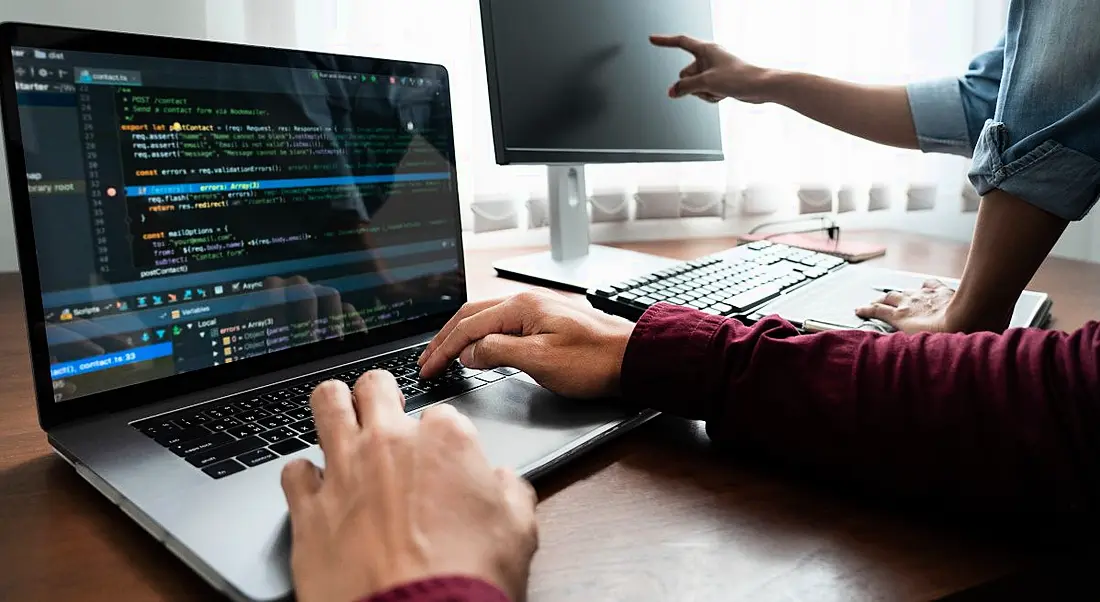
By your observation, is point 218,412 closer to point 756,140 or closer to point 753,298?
point 753,298

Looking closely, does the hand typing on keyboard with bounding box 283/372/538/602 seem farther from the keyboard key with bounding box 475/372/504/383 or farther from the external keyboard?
the external keyboard

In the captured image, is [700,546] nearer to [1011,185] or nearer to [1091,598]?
[1091,598]

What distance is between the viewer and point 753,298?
2.88 feet

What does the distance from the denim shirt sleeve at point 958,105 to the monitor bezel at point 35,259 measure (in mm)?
861

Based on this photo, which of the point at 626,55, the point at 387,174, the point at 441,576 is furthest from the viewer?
the point at 626,55

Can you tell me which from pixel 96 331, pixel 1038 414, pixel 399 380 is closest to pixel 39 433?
pixel 96 331

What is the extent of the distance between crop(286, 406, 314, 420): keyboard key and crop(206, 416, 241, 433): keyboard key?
35 mm

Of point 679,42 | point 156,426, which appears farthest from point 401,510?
point 679,42

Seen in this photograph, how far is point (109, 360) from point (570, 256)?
2.53 ft

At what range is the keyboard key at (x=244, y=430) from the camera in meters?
0.50

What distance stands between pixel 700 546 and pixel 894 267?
987mm

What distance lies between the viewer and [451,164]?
0.79 metres

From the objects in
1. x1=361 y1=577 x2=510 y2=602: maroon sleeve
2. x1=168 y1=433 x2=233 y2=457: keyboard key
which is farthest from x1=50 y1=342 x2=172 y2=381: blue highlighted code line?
x1=361 y1=577 x2=510 y2=602: maroon sleeve

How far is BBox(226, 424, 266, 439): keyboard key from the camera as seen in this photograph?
19.9 inches
